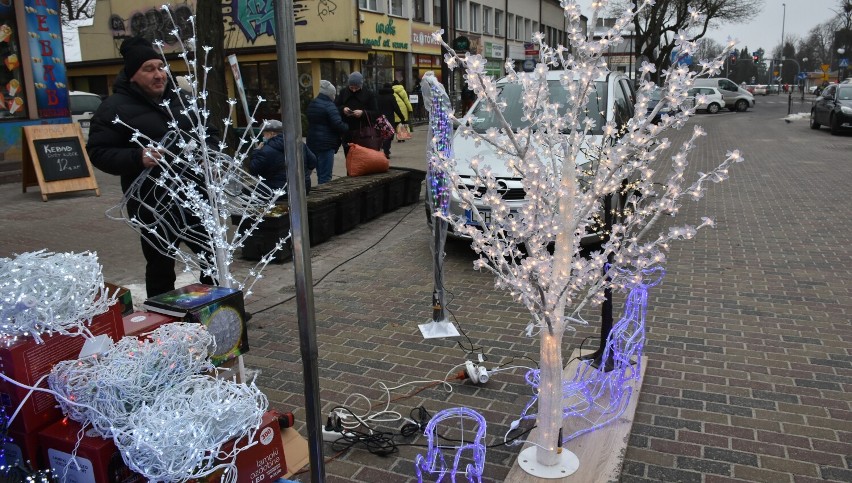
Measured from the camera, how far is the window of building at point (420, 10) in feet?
93.1

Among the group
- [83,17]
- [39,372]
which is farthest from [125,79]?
[83,17]

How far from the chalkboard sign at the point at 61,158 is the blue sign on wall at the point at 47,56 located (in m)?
1.65

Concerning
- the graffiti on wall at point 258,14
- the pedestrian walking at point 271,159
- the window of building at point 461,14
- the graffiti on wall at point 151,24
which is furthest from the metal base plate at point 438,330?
the window of building at point 461,14

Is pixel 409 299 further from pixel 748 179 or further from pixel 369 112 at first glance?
pixel 748 179

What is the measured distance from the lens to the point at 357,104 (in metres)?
10.9

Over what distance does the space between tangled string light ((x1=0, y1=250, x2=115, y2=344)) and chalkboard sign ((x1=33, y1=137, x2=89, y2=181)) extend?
8925mm

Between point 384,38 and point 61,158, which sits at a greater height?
point 384,38

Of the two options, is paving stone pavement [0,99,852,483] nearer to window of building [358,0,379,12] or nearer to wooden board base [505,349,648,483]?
wooden board base [505,349,648,483]

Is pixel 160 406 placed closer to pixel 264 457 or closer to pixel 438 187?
pixel 264 457

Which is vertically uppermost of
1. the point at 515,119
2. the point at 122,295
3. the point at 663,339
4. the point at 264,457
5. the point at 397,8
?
the point at 397,8

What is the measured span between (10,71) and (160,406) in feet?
38.3

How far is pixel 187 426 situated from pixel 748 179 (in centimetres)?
1249

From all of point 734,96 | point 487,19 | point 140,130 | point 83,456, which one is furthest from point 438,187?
point 734,96

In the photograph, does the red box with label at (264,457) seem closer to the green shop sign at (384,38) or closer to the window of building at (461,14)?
the green shop sign at (384,38)
